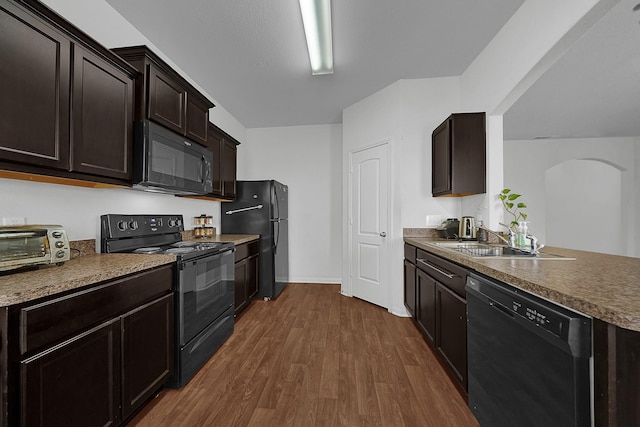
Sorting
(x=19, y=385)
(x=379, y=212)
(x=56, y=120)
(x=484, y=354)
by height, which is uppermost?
(x=56, y=120)

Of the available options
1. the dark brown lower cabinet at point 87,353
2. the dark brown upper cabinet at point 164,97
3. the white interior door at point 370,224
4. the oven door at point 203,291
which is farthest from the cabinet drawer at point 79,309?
the white interior door at point 370,224

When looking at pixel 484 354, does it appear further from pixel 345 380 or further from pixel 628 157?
pixel 628 157

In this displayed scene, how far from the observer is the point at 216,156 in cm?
307

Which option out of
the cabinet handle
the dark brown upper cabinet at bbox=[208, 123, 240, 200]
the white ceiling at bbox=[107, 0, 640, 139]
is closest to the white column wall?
the white ceiling at bbox=[107, 0, 640, 139]

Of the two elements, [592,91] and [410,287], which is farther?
[592,91]

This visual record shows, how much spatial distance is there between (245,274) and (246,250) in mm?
294

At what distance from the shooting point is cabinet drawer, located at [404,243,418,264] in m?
2.61

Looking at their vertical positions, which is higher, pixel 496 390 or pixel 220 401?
pixel 496 390

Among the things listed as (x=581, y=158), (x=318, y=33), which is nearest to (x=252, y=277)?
(x=318, y=33)

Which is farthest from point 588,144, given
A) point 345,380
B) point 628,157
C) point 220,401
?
point 220,401

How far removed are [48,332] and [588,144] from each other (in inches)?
296

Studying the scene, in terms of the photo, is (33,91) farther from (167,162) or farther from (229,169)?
(229,169)

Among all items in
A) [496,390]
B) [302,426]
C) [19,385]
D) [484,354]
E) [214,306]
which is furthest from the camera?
[214,306]

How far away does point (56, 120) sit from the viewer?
1.26 metres
